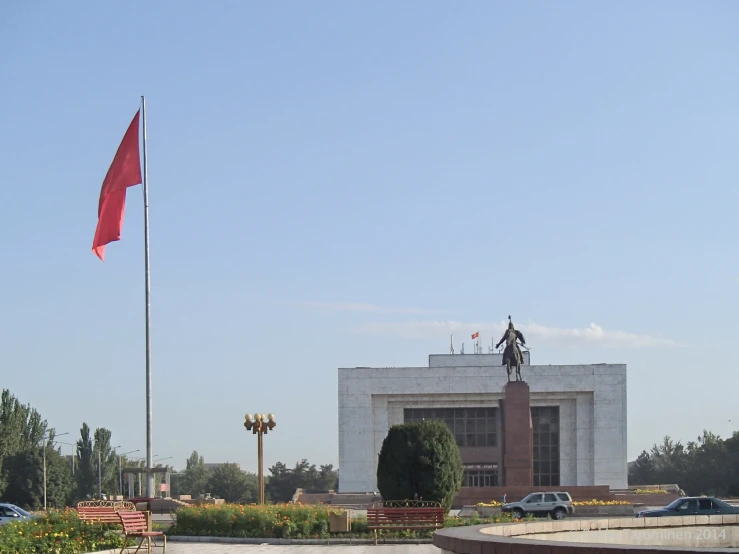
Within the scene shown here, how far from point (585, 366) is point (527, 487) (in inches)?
1031

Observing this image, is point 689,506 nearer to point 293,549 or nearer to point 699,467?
point 293,549

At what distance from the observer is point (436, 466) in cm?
2745

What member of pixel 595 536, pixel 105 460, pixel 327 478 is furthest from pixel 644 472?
pixel 595 536

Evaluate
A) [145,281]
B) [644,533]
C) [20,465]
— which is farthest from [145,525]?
[20,465]

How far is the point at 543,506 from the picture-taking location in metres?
35.2

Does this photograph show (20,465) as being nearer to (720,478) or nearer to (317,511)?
(317,511)

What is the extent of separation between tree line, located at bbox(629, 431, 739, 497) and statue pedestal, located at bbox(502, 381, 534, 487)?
3434 centimetres

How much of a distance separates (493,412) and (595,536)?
5550 cm

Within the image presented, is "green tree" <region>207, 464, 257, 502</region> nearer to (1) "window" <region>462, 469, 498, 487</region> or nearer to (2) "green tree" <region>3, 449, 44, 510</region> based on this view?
(1) "window" <region>462, 469, 498, 487</region>

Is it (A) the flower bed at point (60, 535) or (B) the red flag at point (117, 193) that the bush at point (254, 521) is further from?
(B) the red flag at point (117, 193)

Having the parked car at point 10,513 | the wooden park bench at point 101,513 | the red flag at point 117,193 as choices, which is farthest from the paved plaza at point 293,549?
the parked car at point 10,513

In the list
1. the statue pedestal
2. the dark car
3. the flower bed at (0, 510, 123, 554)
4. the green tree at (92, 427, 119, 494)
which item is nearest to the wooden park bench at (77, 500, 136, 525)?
the flower bed at (0, 510, 123, 554)

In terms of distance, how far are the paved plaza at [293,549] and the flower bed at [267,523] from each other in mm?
1256

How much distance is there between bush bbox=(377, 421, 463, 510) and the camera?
27484 millimetres
